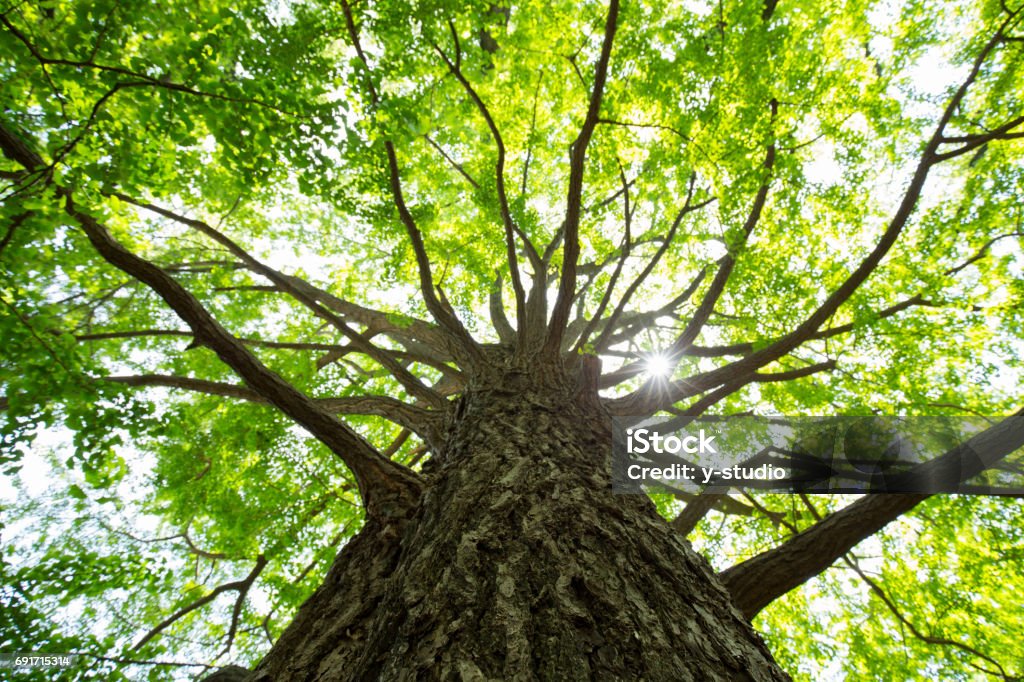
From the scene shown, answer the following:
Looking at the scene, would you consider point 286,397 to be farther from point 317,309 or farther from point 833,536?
point 833,536

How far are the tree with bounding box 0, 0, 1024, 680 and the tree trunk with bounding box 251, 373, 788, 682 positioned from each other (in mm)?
14

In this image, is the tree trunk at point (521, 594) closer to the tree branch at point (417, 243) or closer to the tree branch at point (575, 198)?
the tree branch at point (575, 198)

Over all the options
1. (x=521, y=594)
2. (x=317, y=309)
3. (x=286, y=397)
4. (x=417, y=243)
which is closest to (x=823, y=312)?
(x=417, y=243)

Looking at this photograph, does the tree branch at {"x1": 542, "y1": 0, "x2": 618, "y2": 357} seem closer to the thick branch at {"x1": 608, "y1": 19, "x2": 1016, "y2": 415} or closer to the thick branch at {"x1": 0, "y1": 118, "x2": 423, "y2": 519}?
the thick branch at {"x1": 608, "y1": 19, "x2": 1016, "y2": 415}

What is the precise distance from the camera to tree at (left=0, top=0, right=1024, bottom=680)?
1.82m

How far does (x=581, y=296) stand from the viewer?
22.7 ft

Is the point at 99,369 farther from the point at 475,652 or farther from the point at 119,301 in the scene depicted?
the point at 119,301

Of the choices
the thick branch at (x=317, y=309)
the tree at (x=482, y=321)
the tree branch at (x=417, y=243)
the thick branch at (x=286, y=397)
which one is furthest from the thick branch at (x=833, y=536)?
the thick branch at (x=317, y=309)

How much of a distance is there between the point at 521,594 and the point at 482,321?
7.24 meters

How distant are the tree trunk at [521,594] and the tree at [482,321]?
0.5 inches

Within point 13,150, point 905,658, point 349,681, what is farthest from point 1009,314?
point 13,150

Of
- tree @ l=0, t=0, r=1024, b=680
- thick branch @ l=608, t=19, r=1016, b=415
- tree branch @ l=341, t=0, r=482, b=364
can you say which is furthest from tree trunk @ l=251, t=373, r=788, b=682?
thick branch @ l=608, t=19, r=1016, b=415

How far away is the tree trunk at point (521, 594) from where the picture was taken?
1.24 metres

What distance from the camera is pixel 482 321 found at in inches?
337
